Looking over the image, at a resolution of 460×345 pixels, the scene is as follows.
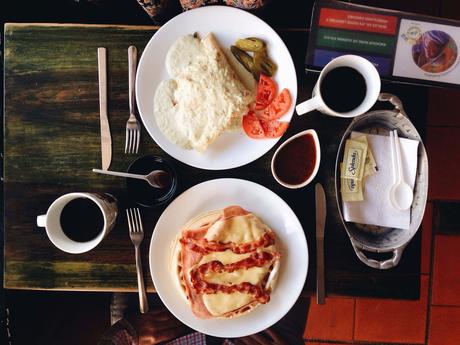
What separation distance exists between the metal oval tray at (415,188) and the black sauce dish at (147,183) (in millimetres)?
488

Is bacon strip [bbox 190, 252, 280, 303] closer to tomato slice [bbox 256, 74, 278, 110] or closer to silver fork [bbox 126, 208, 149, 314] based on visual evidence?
silver fork [bbox 126, 208, 149, 314]

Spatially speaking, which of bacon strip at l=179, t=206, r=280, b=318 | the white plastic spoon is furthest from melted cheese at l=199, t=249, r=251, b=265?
the white plastic spoon

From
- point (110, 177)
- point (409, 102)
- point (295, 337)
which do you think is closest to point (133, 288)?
point (110, 177)

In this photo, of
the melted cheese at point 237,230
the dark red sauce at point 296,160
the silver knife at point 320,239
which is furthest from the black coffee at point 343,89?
the melted cheese at point 237,230

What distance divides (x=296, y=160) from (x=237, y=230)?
269 millimetres

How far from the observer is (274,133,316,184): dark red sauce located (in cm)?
128

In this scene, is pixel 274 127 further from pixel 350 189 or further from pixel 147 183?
pixel 147 183

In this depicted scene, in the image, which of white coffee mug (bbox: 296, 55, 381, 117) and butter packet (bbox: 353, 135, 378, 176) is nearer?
white coffee mug (bbox: 296, 55, 381, 117)

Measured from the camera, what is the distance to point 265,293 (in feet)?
4.06

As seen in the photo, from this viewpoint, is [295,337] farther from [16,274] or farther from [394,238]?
[16,274]

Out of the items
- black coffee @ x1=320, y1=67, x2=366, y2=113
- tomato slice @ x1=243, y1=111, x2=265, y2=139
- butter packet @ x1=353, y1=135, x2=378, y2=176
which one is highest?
black coffee @ x1=320, y1=67, x2=366, y2=113

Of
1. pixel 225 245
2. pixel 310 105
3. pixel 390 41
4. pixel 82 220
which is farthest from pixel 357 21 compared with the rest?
pixel 82 220

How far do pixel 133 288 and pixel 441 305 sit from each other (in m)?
1.55

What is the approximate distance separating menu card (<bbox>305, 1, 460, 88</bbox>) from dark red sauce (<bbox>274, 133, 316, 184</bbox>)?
0.22 m
